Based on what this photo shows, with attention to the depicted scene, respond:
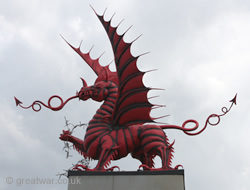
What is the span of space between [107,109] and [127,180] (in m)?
1.62

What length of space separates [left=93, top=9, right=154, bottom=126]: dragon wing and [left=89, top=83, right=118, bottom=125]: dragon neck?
15 cm

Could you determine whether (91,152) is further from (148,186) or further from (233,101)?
(233,101)

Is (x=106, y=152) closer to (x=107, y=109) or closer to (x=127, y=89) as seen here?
(x=107, y=109)

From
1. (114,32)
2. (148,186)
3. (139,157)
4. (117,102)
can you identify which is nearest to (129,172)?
(148,186)

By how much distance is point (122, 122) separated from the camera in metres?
7.29

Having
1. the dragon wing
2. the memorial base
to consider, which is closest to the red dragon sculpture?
the dragon wing

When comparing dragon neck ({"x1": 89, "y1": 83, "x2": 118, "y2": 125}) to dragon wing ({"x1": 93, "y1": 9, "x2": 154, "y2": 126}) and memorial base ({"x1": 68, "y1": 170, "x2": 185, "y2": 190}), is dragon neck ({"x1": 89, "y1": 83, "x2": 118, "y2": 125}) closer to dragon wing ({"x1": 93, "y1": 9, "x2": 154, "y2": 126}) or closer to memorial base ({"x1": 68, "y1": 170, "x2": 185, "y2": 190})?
dragon wing ({"x1": 93, "y1": 9, "x2": 154, "y2": 126})

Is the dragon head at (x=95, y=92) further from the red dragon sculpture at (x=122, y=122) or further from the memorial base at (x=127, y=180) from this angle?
the memorial base at (x=127, y=180)

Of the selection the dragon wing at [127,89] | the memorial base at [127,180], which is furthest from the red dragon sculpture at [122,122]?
the memorial base at [127,180]

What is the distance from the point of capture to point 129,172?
6449mm

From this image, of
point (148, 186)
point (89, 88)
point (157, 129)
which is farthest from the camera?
point (89, 88)

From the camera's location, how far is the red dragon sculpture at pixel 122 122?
6867mm

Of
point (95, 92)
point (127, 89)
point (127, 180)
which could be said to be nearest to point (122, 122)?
point (127, 89)

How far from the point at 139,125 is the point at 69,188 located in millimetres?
1775
